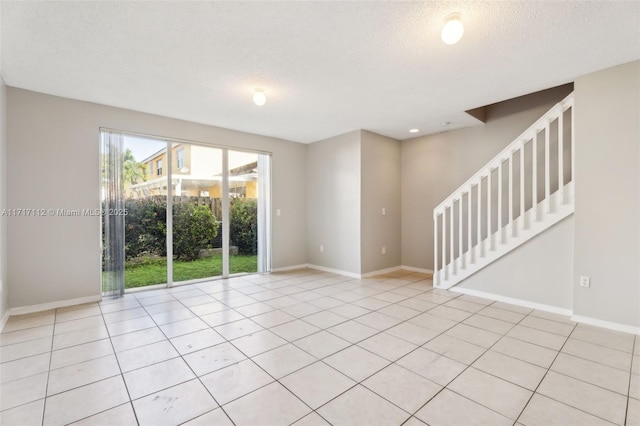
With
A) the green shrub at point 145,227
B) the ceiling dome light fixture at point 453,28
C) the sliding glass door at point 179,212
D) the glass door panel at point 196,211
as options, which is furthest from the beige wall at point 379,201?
the green shrub at point 145,227

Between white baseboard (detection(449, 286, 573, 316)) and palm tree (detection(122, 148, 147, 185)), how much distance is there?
5133mm

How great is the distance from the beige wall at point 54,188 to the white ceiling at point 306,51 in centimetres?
27

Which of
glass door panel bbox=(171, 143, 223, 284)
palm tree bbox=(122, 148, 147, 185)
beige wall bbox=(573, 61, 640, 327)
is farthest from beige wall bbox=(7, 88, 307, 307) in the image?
beige wall bbox=(573, 61, 640, 327)

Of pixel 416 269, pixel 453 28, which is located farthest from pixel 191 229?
pixel 453 28

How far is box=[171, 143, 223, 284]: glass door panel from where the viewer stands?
15.9 ft

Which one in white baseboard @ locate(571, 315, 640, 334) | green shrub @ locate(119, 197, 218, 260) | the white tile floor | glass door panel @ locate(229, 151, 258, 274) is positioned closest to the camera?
the white tile floor

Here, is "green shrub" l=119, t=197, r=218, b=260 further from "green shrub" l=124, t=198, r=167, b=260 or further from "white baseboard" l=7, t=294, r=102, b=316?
"white baseboard" l=7, t=294, r=102, b=316

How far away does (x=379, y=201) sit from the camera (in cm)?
563

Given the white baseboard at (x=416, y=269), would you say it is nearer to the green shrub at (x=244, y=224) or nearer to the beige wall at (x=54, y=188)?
the green shrub at (x=244, y=224)

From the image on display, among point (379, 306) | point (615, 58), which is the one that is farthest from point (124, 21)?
point (615, 58)

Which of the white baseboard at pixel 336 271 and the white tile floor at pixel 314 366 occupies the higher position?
the white baseboard at pixel 336 271

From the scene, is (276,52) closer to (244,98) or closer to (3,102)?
(244,98)

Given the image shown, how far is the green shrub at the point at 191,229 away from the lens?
4875 millimetres

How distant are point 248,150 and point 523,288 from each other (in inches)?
196
